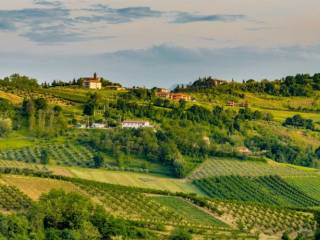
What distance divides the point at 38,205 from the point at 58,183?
43.7 feet

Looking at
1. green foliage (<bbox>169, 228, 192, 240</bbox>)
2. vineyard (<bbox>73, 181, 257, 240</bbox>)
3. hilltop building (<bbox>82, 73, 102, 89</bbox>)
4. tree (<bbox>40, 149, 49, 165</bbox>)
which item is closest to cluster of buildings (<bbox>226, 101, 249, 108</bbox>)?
hilltop building (<bbox>82, 73, 102, 89</bbox>)

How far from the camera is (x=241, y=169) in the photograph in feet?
294

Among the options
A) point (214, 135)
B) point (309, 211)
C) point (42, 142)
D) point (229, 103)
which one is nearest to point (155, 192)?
point (309, 211)

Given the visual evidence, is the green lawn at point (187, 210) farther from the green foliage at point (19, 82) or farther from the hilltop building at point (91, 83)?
the hilltop building at point (91, 83)

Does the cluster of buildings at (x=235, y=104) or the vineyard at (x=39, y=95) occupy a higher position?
the vineyard at (x=39, y=95)

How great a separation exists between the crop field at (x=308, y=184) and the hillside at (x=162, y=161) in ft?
0.78

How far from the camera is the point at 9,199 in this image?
65188 millimetres

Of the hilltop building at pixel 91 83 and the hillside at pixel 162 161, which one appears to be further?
the hilltop building at pixel 91 83

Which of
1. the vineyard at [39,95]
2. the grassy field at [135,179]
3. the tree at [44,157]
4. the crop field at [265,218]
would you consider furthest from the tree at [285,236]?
the vineyard at [39,95]

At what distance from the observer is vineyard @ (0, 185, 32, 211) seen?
63819mm

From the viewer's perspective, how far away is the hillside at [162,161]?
65438mm

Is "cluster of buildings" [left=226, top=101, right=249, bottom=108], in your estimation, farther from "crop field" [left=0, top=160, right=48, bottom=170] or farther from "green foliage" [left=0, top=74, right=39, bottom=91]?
"crop field" [left=0, top=160, right=48, bottom=170]

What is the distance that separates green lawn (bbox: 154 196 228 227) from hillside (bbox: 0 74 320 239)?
0.33ft

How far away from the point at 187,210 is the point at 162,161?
19195mm
